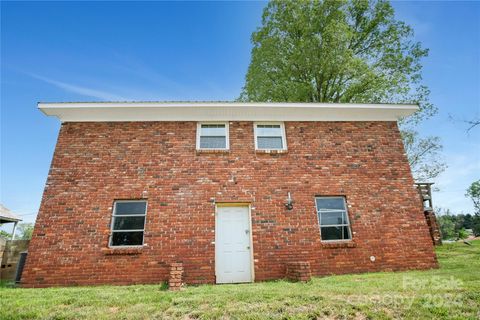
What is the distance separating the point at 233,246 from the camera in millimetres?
7527

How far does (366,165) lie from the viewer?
8547mm

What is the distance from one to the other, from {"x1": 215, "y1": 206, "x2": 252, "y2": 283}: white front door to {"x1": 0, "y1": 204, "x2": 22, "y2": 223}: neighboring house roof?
12.4m

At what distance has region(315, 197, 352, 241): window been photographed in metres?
7.81

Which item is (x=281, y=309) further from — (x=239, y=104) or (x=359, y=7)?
(x=359, y=7)

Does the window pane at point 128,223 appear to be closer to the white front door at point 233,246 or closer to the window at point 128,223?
the window at point 128,223

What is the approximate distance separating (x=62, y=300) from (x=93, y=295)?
545mm

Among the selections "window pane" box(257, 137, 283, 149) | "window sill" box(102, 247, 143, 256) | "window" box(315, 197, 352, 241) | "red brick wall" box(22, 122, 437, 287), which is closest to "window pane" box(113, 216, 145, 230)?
"red brick wall" box(22, 122, 437, 287)

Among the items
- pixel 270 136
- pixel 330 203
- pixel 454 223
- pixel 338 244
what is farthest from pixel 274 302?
pixel 454 223

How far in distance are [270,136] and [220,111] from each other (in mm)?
1932

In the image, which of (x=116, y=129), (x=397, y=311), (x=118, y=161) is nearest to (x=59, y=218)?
(x=118, y=161)

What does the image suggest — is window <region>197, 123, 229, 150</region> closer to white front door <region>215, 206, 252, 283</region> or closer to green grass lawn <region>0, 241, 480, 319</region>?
white front door <region>215, 206, 252, 283</region>

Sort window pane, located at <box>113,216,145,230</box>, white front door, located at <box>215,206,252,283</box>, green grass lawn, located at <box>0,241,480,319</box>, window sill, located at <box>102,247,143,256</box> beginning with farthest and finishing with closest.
Answer: window pane, located at <box>113,216,145,230</box>, white front door, located at <box>215,206,252,283</box>, window sill, located at <box>102,247,143,256</box>, green grass lawn, located at <box>0,241,480,319</box>

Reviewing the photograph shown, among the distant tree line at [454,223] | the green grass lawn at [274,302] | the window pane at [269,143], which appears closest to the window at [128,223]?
the green grass lawn at [274,302]

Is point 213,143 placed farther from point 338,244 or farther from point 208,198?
point 338,244
